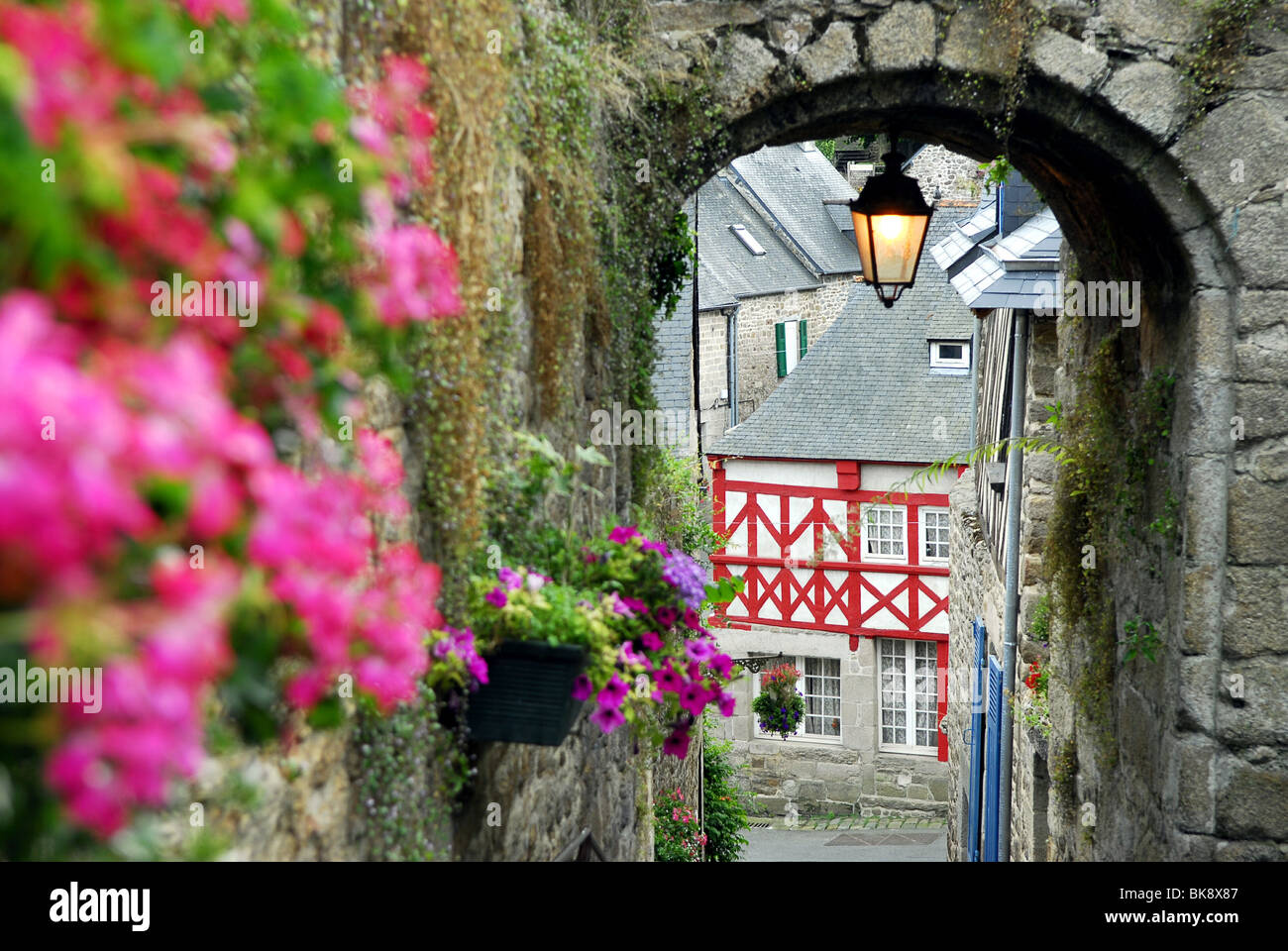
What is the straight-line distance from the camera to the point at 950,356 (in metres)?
18.3

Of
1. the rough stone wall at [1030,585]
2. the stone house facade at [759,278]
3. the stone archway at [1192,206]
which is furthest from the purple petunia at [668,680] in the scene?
the stone house facade at [759,278]

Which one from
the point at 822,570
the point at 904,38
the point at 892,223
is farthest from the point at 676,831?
the point at 822,570

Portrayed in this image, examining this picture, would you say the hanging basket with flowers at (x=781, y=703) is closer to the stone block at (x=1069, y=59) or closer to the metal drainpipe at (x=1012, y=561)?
the metal drainpipe at (x=1012, y=561)

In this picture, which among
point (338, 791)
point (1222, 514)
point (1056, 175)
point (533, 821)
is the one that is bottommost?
point (533, 821)

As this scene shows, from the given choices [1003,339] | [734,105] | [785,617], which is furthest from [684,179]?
[785,617]

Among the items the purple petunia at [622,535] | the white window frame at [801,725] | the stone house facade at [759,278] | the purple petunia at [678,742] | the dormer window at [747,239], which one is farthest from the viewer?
the dormer window at [747,239]

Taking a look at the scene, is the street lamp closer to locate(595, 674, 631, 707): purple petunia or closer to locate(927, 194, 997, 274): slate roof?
locate(595, 674, 631, 707): purple petunia

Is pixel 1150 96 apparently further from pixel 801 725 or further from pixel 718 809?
pixel 801 725

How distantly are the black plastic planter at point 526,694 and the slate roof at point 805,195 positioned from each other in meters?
21.0

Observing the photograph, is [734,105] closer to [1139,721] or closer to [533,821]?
[533,821]

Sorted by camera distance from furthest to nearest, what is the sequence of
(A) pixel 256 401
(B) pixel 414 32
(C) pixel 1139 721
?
(C) pixel 1139 721, (B) pixel 414 32, (A) pixel 256 401

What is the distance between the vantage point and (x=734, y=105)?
3.87 meters

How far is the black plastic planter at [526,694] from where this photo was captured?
247 cm
